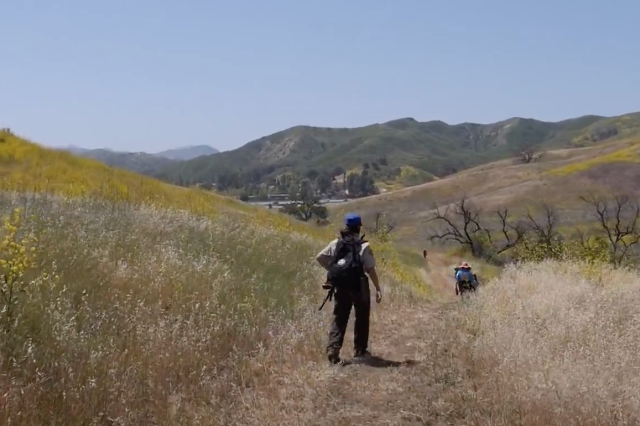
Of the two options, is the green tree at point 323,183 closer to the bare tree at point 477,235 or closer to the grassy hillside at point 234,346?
the bare tree at point 477,235

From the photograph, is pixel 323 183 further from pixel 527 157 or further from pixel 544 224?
pixel 544 224

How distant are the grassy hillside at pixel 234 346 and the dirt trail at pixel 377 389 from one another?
2 centimetres

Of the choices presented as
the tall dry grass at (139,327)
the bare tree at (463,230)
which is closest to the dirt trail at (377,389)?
the tall dry grass at (139,327)

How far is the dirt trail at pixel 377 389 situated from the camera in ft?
19.3

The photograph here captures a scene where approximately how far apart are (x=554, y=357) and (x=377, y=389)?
1.81 meters

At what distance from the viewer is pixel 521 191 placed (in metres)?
94.9

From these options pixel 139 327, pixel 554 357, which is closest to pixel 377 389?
pixel 554 357

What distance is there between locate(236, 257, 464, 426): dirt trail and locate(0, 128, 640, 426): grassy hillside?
0.02 metres

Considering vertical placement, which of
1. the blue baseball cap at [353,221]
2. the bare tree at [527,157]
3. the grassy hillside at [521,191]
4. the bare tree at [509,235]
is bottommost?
the bare tree at [509,235]

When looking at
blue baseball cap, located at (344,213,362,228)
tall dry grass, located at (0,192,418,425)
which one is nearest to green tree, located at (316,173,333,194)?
tall dry grass, located at (0,192,418,425)

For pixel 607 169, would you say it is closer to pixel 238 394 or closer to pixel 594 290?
pixel 594 290

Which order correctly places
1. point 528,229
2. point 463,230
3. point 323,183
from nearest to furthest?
point 528,229 < point 463,230 < point 323,183

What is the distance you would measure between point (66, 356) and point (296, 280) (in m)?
6.28

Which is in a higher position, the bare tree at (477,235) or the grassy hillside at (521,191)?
the grassy hillside at (521,191)
